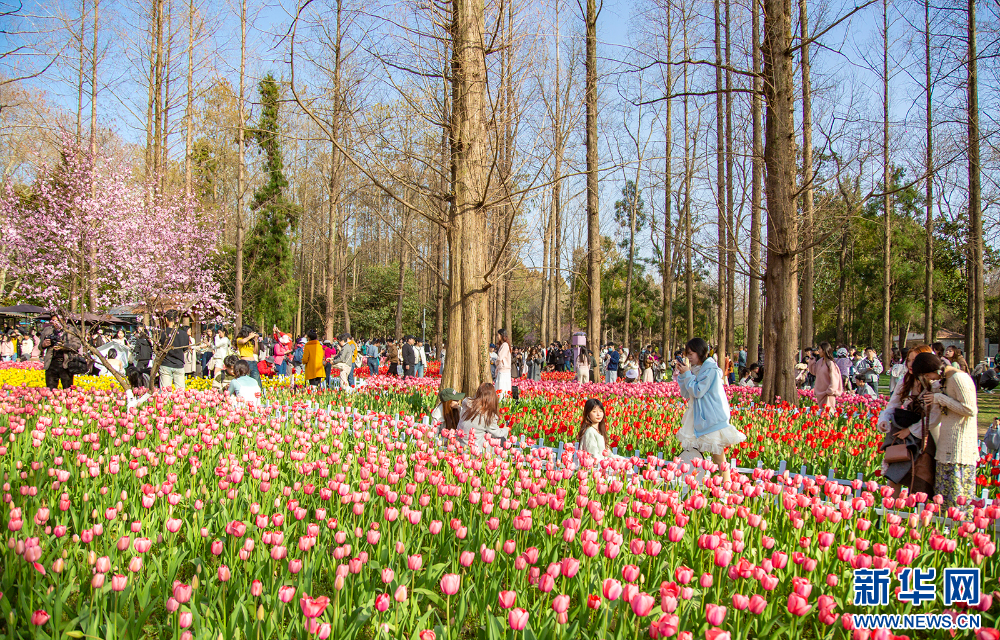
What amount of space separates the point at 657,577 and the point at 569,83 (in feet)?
28.6

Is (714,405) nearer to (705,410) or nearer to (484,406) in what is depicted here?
(705,410)

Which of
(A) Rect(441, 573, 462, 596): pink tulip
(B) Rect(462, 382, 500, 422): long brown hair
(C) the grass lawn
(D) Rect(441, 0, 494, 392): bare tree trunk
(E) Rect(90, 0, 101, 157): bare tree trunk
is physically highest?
(E) Rect(90, 0, 101, 157): bare tree trunk

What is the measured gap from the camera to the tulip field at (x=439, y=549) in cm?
225

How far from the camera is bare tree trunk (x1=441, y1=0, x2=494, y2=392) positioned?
27.0 feet

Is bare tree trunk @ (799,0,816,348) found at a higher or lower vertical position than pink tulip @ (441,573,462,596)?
higher

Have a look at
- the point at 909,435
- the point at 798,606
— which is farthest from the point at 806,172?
the point at 798,606

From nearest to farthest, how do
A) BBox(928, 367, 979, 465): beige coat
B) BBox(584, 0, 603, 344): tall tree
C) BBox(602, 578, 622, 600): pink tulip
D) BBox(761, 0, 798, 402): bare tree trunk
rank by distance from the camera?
BBox(602, 578, 622, 600): pink tulip → BBox(928, 367, 979, 465): beige coat → BBox(761, 0, 798, 402): bare tree trunk → BBox(584, 0, 603, 344): tall tree

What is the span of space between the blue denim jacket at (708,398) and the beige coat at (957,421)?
142cm

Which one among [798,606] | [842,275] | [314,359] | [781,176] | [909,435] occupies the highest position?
[842,275]

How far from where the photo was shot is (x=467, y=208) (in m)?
8.48

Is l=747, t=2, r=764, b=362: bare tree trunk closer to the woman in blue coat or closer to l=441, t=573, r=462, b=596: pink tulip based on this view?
the woman in blue coat

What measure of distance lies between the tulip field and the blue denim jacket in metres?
0.72

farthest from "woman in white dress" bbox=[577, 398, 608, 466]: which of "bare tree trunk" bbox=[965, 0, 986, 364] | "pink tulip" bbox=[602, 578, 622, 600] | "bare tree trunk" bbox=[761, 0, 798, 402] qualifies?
"bare tree trunk" bbox=[965, 0, 986, 364]

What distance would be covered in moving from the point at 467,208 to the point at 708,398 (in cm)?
418
